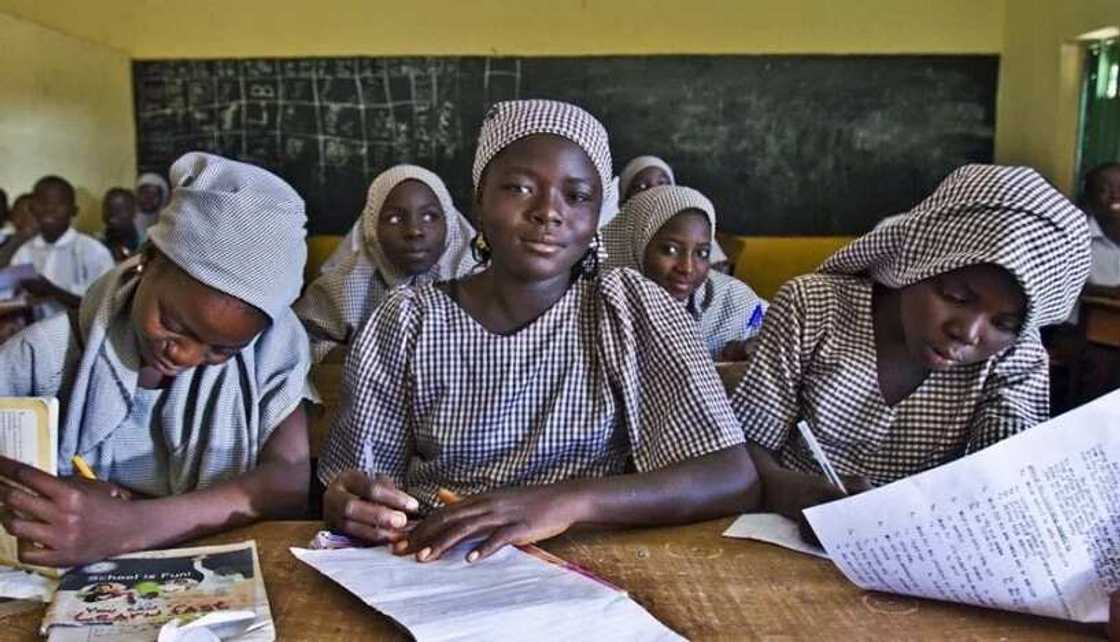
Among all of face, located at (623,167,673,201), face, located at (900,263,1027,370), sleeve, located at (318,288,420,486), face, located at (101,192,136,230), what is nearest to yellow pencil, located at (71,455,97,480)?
sleeve, located at (318,288,420,486)

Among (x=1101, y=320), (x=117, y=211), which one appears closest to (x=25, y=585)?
(x=1101, y=320)

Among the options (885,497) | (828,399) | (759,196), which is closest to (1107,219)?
(759,196)

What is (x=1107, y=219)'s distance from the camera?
5602mm

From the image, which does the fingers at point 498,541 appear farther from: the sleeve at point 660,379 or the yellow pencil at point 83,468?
the yellow pencil at point 83,468

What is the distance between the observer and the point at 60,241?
5.99 m

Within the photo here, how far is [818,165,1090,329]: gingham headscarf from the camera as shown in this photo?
138cm

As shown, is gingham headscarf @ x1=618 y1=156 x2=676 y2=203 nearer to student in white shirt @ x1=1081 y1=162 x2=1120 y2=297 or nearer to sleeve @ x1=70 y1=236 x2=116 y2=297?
student in white shirt @ x1=1081 y1=162 x2=1120 y2=297

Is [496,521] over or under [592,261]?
under

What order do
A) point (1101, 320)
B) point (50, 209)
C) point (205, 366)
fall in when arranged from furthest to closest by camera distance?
point (50, 209) < point (1101, 320) < point (205, 366)

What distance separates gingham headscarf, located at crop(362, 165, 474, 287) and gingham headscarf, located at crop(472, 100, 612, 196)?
7.49 feet

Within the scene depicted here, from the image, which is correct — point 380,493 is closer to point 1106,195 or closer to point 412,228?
point 412,228

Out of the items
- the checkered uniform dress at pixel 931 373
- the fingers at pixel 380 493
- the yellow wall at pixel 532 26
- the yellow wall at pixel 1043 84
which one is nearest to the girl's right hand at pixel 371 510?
the fingers at pixel 380 493

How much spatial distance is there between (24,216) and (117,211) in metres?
0.86

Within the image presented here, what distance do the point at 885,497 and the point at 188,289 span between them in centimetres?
85
